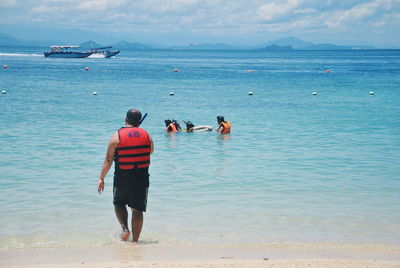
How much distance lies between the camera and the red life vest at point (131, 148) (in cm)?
751

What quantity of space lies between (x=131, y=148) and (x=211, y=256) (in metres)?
1.80

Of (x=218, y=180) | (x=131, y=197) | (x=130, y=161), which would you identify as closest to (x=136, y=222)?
(x=131, y=197)

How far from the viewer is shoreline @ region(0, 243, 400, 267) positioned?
7.04 m

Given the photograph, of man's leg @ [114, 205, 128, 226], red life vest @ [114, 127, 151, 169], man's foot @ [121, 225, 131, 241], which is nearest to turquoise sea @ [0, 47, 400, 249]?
man's foot @ [121, 225, 131, 241]

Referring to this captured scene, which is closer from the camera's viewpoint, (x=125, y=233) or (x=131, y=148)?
(x=131, y=148)

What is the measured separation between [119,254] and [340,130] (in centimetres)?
1724

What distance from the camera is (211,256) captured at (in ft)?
25.2

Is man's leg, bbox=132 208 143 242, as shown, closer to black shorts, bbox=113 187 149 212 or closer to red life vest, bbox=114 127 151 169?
black shorts, bbox=113 187 149 212

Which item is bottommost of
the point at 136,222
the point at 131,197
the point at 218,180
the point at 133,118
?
the point at 218,180

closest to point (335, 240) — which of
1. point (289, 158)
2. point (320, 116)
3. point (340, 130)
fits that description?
point (289, 158)

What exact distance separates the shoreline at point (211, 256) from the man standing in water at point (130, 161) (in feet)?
2.32

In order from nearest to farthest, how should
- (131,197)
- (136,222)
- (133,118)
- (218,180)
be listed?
(133,118), (131,197), (136,222), (218,180)

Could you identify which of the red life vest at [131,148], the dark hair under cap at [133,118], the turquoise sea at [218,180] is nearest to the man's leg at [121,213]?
the red life vest at [131,148]

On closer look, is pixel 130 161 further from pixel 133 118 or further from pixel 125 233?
pixel 125 233
